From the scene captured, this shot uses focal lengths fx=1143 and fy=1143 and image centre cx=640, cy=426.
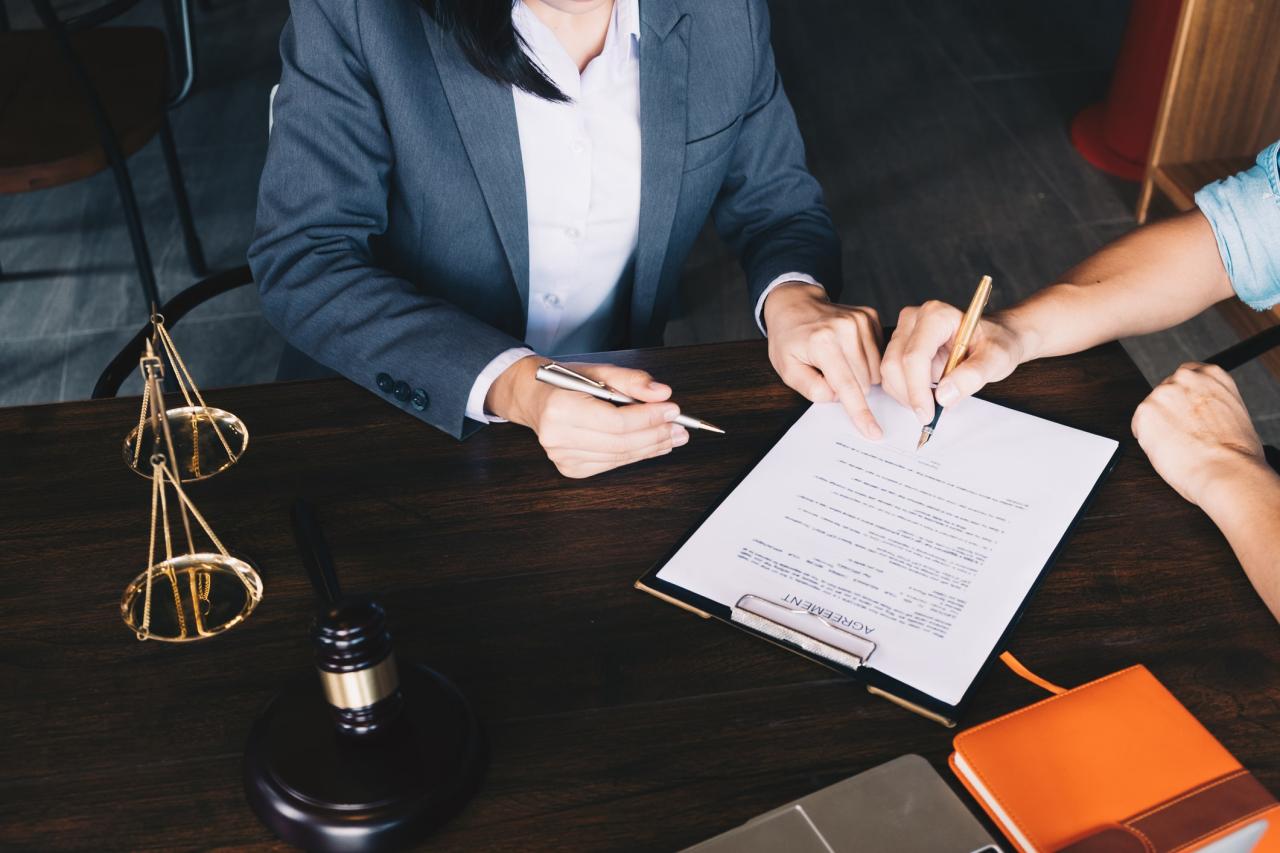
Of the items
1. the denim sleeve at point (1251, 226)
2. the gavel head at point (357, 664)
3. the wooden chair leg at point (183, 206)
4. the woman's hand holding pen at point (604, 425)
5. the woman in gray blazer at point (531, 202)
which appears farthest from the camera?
the wooden chair leg at point (183, 206)

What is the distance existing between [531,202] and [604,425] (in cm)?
53

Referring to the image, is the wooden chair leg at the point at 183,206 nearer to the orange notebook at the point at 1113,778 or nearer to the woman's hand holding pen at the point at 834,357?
the woman's hand holding pen at the point at 834,357

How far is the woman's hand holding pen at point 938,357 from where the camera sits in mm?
1131

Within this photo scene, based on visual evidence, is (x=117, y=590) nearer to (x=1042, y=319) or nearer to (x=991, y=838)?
(x=991, y=838)

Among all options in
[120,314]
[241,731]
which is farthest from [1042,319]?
[120,314]

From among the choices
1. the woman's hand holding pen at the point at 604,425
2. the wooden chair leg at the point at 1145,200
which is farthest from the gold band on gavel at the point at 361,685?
the wooden chair leg at the point at 1145,200

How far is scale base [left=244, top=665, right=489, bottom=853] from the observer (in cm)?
77

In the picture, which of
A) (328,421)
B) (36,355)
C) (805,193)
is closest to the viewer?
(328,421)

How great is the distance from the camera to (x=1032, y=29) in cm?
417

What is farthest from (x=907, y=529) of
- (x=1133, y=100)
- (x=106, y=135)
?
(x=1133, y=100)

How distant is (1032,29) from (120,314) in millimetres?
3243

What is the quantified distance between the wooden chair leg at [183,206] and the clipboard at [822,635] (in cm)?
217

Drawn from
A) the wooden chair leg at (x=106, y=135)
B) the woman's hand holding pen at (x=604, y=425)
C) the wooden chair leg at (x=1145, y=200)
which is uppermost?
the woman's hand holding pen at (x=604, y=425)

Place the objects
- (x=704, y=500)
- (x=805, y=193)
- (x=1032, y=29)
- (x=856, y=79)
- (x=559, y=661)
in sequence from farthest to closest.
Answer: (x=1032, y=29) < (x=856, y=79) < (x=805, y=193) < (x=704, y=500) < (x=559, y=661)
